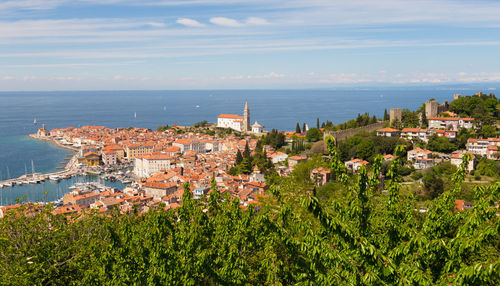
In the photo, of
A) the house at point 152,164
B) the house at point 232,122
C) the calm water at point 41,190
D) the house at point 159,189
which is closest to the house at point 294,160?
the house at point 159,189

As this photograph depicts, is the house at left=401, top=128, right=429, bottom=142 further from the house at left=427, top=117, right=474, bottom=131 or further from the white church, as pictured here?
the white church

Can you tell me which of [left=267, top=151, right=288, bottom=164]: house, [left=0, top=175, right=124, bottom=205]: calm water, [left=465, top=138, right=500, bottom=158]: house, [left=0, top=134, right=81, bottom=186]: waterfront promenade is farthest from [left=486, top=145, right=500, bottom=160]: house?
[left=0, top=134, right=81, bottom=186]: waterfront promenade

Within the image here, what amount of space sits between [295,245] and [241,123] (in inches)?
2144

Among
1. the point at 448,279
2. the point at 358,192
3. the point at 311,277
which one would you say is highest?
the point at 358,192

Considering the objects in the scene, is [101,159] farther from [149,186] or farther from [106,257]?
[106,257]

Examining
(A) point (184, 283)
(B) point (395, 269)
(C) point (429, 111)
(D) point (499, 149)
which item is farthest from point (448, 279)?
(C) point (429, 111)

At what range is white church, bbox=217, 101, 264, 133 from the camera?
54.1 meters

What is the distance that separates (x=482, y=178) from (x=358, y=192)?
21878 millimetres

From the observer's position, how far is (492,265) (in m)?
2.19

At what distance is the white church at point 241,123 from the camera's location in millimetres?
54144

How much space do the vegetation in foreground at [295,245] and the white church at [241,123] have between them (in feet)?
155

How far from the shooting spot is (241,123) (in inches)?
2272

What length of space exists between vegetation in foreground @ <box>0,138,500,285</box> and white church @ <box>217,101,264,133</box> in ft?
155

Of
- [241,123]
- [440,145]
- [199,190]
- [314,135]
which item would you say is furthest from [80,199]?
[241,123]
